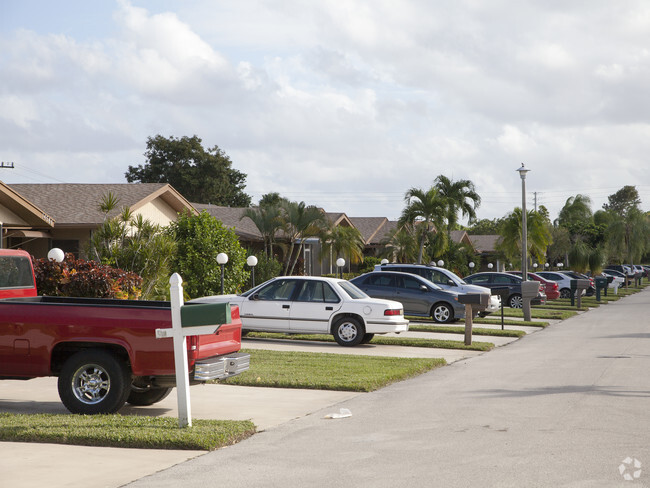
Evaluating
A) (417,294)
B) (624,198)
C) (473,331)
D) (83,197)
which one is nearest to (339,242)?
(83,197)

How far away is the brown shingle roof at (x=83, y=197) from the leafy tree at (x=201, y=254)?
4.35 meters

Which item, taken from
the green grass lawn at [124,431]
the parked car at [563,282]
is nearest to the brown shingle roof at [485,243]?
the parked car at [563,282]

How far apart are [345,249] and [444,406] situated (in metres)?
33.8

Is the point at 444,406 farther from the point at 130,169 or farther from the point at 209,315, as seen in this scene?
the point at 130,169

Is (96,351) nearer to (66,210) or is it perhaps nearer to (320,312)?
(320,312)

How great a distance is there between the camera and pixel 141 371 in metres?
9.06

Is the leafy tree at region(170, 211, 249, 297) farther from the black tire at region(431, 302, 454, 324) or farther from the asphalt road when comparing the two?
the asphalt road

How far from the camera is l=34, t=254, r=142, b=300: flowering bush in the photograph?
1827cm

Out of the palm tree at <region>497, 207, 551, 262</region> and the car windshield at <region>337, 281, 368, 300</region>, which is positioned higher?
the palm tree at <region>497, 207, 551, 262</region>

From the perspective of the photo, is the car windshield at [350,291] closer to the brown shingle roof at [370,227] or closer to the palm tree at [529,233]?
the palm tree at [529,233]

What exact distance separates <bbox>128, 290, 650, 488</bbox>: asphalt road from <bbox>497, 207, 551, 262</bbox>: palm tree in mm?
33538

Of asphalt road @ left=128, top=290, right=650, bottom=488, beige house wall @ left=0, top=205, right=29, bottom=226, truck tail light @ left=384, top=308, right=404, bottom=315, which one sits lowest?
asphalt road @ left=128, top=290, right=650, bottom=488

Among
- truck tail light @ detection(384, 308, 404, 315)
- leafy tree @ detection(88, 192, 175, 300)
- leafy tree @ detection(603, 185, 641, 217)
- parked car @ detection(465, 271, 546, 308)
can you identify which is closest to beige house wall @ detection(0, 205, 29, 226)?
leafy tree @ detection(88, 192, 175, 300)

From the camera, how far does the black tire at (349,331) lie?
18328 mm
